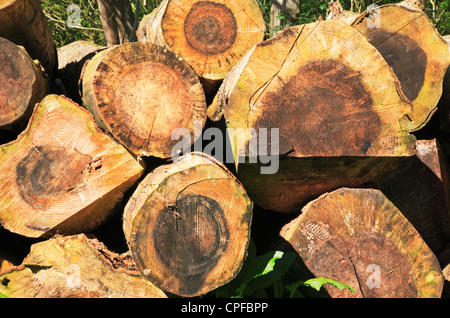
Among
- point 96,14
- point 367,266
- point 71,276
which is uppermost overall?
point 96,14

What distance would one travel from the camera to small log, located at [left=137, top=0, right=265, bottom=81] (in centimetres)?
313

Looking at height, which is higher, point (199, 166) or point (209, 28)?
point (209, 28)

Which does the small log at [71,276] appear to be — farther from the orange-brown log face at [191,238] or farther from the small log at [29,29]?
the small log at [29,29]

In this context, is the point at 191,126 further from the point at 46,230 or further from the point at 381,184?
the point at 381,184

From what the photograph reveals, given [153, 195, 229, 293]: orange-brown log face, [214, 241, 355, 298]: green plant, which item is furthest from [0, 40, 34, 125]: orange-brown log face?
[214, 241, 355, 298]: green plant

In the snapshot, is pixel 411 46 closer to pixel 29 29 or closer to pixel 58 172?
pixel 58 172

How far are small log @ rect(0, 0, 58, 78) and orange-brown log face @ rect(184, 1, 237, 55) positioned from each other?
0.98 m

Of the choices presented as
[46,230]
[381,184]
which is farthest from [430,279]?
[46,230]

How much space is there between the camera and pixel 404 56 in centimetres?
300

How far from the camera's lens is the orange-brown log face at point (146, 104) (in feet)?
8.16

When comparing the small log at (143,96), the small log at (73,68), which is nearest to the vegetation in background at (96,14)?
the small log at (73,68)

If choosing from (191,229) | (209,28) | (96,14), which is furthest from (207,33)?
(96,14)

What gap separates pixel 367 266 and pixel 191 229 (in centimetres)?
112

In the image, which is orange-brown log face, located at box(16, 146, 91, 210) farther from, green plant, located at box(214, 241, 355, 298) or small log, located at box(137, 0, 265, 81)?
small log, located at box(137, 0, 265, 81)
